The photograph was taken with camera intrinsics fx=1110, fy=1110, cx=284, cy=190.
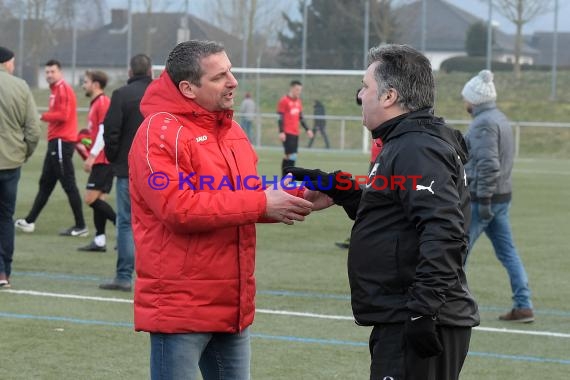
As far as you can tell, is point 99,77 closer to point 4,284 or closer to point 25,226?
point 25,226

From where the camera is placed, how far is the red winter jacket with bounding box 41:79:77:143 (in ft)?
44.4

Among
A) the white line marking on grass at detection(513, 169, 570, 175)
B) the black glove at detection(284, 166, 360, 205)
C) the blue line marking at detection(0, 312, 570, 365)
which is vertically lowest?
the blue line marking at detection(0, 312, 570, 365)

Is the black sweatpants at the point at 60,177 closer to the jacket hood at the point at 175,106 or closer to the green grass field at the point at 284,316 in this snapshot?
the green grass field at the point at 284,316

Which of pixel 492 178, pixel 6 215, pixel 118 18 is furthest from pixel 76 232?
pixel 118 18

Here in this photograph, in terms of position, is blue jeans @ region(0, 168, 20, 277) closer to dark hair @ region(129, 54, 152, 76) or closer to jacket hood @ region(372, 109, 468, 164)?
dark hair @ region(129, 54, 152, 76)

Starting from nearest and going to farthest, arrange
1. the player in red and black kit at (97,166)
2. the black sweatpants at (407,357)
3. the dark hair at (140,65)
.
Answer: the black sweatpants at (407,357) < the dark hair at (140,65) < the player in red and black kit at (97,166)

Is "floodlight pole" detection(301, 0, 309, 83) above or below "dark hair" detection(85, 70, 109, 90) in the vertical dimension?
above

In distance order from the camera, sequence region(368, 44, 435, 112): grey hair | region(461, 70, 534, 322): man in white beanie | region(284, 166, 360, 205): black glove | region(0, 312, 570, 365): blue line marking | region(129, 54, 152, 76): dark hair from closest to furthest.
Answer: region(368, 44, 435, 112): grey hair, region(284, 166, 360, 205): black glove, region(0, 312, 570, 365): blue line marking, region(461, 70, 534, 322): man in white beanie, region(129, 54, 152, 76): dark hair

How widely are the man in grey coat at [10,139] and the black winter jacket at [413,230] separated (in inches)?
244

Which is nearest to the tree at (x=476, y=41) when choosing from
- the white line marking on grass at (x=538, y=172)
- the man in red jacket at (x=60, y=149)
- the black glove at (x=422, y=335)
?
the white line marking on grass at (x=538, y=172)

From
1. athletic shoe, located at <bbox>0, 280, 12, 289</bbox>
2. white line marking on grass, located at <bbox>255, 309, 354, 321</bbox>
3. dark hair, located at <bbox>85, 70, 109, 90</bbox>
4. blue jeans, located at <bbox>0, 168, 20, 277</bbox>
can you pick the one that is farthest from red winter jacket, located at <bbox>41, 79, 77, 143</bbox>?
Result: white line marking on grass, located at <bbox>255, 309, 354, 321</bbox>

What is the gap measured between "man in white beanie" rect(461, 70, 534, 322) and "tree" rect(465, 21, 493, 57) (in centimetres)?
3569

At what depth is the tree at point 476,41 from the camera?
43906 mm

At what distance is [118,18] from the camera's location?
153 ft
